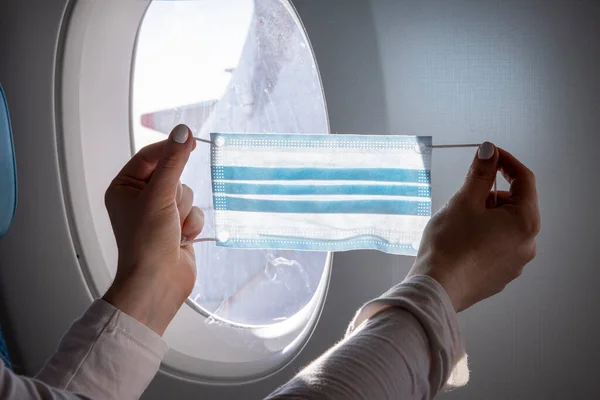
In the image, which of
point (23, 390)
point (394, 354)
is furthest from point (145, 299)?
point (394, 354)

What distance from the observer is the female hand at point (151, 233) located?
1071mm

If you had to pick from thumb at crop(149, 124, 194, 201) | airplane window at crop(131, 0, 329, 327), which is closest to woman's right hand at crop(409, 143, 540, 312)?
thumb at crop(149, 124, 194, 201)

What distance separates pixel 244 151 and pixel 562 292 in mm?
728

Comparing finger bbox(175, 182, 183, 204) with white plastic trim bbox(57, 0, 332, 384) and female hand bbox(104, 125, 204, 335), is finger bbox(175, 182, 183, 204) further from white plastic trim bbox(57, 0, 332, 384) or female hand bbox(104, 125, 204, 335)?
white plastic trim bbox(57, 0, 332, 384)

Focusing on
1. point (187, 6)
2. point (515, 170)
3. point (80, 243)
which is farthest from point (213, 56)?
point (515, 170)

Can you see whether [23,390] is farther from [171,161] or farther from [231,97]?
[231,97]

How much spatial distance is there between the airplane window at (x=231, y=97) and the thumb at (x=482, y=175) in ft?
2.80

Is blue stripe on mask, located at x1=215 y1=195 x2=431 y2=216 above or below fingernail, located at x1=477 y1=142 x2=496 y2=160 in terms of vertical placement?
below

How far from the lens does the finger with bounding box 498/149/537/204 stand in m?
0.98

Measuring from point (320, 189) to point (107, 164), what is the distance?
0.89 metres

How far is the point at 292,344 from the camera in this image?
1547 mm

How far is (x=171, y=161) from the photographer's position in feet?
3.51

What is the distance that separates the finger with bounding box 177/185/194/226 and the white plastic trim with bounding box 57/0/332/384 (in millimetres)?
491

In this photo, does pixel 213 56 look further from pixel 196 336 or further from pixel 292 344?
pixel 292 344
